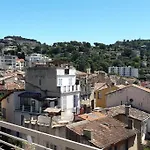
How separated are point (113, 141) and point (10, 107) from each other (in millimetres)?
15515

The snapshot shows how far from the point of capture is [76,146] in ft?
10.4

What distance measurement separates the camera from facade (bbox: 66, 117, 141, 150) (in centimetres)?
1492

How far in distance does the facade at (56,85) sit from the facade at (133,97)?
11.9 feet

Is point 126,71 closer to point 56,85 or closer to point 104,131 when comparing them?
point 56,85

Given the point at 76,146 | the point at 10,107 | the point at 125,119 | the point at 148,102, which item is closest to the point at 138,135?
the point at 125,119

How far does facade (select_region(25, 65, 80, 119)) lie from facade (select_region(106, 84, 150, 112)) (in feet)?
11.9

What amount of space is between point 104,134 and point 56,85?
12.4 meters

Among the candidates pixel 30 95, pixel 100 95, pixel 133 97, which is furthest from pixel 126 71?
pixel 30 95

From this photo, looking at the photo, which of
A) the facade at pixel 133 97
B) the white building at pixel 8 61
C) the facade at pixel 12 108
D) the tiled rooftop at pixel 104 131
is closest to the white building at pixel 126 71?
the white building at pixel 8 61

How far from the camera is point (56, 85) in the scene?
91.6 feet

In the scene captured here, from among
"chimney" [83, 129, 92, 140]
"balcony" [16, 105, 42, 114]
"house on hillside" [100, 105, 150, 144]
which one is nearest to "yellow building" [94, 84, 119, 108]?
"house on hillside" [100, 105, 150, 144]

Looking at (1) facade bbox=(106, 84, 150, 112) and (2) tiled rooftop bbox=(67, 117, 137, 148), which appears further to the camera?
(1) facade bbox=(106, 84, 150, 112)

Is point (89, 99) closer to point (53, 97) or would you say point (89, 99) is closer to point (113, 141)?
point (53, 97)

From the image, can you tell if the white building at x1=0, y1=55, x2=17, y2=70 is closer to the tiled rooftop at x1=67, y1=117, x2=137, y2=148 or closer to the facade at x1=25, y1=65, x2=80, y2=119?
the facade at x1=25, y1=65, x2=80, y2=119
